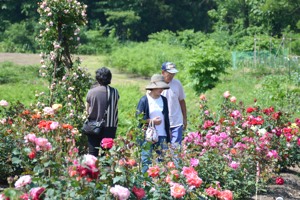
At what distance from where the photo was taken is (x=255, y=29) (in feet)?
127

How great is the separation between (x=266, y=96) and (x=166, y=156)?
1034 centimetres

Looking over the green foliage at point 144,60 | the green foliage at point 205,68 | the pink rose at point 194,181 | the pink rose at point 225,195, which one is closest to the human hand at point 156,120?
the pink rose at point 225,195

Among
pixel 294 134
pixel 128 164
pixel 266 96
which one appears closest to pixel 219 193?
pixel 128 164

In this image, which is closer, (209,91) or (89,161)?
(89,161)

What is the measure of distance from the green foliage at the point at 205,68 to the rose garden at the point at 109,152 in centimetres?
1047

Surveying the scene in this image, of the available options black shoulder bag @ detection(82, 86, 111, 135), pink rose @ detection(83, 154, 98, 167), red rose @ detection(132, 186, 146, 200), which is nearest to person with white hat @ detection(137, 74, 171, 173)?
black shoulder bag @ detection(82, 86, 111, 135)

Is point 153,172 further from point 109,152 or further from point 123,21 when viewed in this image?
point 123,21

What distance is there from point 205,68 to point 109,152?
50.8ft

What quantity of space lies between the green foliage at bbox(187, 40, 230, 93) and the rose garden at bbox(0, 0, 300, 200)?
1047 cm

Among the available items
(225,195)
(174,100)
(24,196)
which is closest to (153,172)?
(225,195)

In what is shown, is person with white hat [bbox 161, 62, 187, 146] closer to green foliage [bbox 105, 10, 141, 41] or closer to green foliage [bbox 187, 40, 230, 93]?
green foliage [bbox 187, 40, 230, 93]

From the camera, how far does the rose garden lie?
3.33m

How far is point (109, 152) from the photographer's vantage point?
12.3 feet

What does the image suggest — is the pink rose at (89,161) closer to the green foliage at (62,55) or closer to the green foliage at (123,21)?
the green foliage at (62,55)
